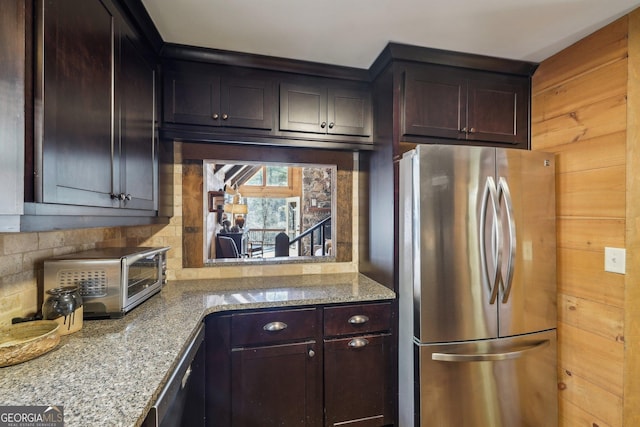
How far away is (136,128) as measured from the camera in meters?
1.50

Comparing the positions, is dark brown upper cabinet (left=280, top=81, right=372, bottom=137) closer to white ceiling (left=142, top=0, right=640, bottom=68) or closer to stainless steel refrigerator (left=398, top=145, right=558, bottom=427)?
white ceiling (left=142, top=0, right=640, bottom=68)

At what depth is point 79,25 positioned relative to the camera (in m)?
1.04

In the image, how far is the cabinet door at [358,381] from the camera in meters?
1.72

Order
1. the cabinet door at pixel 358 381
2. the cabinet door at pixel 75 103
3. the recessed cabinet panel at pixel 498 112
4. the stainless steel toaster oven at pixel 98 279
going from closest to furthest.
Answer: the cabinet door at pixel 75 103 → the stainless steel toaster oven at pixel 98 279 → the cabinet door at pixel 358 381 → the recessed cabinet panel at pixel 498 112

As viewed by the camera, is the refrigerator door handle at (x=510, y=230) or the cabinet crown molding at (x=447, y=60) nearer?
the refrigerator door handle at (x=510, y=230)

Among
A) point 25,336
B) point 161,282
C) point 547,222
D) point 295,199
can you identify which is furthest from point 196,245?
point 547,222

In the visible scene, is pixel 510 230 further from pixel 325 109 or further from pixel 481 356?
pixel 325 109

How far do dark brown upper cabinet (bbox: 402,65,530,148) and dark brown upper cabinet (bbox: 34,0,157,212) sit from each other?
1.47m

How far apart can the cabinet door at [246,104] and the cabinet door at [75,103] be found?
2.30ft

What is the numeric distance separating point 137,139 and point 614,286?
2.50 meters

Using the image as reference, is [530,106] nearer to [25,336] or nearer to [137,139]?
[137,139]

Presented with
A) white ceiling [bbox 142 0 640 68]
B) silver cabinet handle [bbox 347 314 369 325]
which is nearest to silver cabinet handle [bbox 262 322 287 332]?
silver cabinet handle [bbox 347 314 369 325]

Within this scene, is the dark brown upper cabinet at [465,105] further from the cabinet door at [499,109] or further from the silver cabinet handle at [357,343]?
the silver cabinet handle at [357,343]

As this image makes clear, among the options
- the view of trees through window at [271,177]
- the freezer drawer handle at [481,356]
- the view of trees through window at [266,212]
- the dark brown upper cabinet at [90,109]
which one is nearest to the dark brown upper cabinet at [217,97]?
the dark brown upper cabinet at [90,109]
